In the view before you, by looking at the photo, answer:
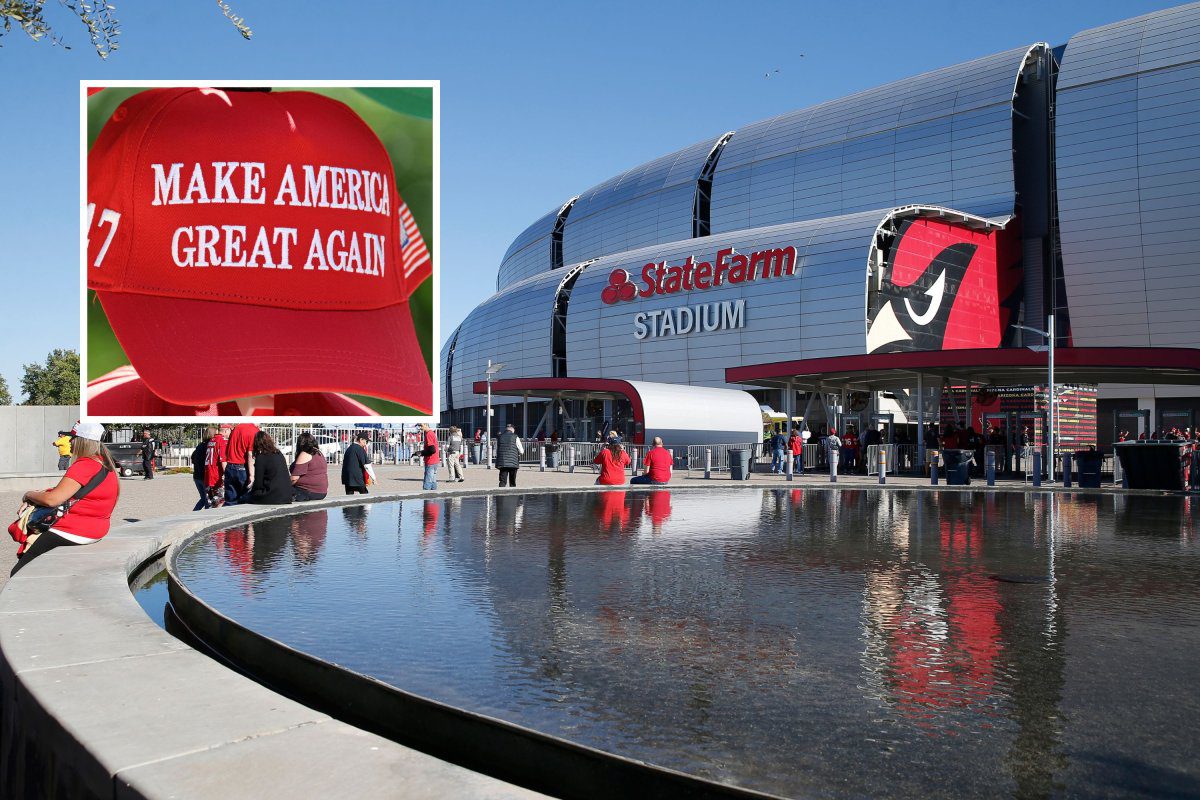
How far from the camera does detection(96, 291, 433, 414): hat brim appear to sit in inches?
457

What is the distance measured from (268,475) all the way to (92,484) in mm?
4919

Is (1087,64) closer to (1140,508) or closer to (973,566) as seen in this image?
(1140,508)

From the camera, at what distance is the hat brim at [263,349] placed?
38.1 feet

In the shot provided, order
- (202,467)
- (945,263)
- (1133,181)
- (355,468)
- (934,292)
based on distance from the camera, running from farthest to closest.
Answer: (1133,181)
(945,263)
(934,292)
(355,468)
(202,467)

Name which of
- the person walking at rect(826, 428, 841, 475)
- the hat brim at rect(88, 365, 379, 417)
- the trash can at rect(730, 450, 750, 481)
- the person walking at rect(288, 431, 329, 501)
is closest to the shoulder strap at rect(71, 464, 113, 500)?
the hat brim at rect(88, 365, 379, 417)

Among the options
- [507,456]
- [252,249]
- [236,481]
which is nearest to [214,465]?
[236,481]

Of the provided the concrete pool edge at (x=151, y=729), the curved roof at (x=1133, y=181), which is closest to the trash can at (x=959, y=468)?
the concrete pool edge at (x=151, y=729)

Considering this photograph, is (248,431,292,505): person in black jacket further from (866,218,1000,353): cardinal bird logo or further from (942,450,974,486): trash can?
(866,218,1000,353): cardinal bird logo

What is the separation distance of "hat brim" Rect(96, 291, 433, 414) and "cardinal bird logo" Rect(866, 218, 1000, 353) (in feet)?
140

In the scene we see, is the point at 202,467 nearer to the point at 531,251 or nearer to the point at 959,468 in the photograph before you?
the point at 959,468

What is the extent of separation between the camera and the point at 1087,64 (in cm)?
5722

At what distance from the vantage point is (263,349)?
1194cm

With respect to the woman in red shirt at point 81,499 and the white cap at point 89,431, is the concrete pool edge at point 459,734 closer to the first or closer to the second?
the woman in red shirt at point 81,499

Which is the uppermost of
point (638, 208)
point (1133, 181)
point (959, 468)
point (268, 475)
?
point (638, 208)
